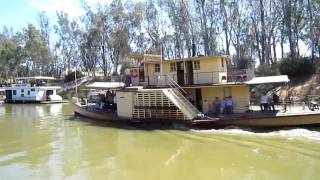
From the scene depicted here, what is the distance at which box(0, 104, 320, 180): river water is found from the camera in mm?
15797

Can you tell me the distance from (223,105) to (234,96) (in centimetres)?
99

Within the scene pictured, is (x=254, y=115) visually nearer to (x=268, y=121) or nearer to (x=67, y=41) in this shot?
(x=268, y=121)

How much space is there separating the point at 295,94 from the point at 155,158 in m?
A: 24.0

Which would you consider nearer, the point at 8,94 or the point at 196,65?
the point at 196,65

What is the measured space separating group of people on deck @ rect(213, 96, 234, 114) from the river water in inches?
104

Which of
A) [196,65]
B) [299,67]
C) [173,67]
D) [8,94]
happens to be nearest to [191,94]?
[196,65]

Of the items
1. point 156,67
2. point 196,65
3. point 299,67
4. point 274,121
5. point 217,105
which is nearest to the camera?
point 274,121

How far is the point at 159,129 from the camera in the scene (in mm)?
25875

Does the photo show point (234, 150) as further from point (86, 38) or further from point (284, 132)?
point (86, 38)

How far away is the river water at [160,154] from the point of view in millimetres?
15797

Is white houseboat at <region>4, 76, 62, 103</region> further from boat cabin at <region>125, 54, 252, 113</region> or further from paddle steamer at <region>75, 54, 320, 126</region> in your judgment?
boat cabin at <region>125, 54, 252, 113</region>

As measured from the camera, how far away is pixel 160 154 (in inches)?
752

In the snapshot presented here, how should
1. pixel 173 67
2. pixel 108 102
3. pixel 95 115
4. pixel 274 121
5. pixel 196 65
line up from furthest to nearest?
pixel 108 102, pixel 95 115, pixel 173 67, pixel 196 65, pixel 274 121

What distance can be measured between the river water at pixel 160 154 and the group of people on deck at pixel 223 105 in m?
2.63
